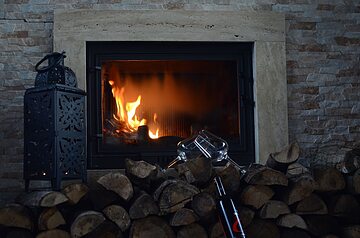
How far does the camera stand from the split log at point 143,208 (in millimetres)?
3557

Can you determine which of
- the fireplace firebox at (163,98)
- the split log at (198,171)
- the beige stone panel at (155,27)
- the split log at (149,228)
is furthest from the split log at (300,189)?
the beige stone panel at (155,27)

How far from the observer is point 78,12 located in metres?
4.60

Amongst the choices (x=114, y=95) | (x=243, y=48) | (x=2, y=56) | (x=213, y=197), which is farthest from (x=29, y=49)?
(x=213, y=197)

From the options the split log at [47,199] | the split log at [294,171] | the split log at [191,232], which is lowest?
the split log at [191,232]

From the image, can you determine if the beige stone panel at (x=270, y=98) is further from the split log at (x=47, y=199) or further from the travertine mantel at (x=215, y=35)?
the split log at (x=47, y=199)

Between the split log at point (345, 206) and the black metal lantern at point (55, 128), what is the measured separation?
1407 millimetres

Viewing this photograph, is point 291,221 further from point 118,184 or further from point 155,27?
point 155,27

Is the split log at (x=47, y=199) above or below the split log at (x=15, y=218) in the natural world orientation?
above

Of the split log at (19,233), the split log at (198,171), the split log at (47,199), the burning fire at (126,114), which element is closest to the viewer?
the split log at (47,199)

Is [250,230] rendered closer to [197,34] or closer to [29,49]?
[197,34]

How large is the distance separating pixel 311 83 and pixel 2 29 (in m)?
2.14

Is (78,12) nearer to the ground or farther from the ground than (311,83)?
farther from the ground

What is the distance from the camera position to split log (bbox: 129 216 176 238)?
3.58 meters

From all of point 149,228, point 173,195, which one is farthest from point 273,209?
point 149,228
